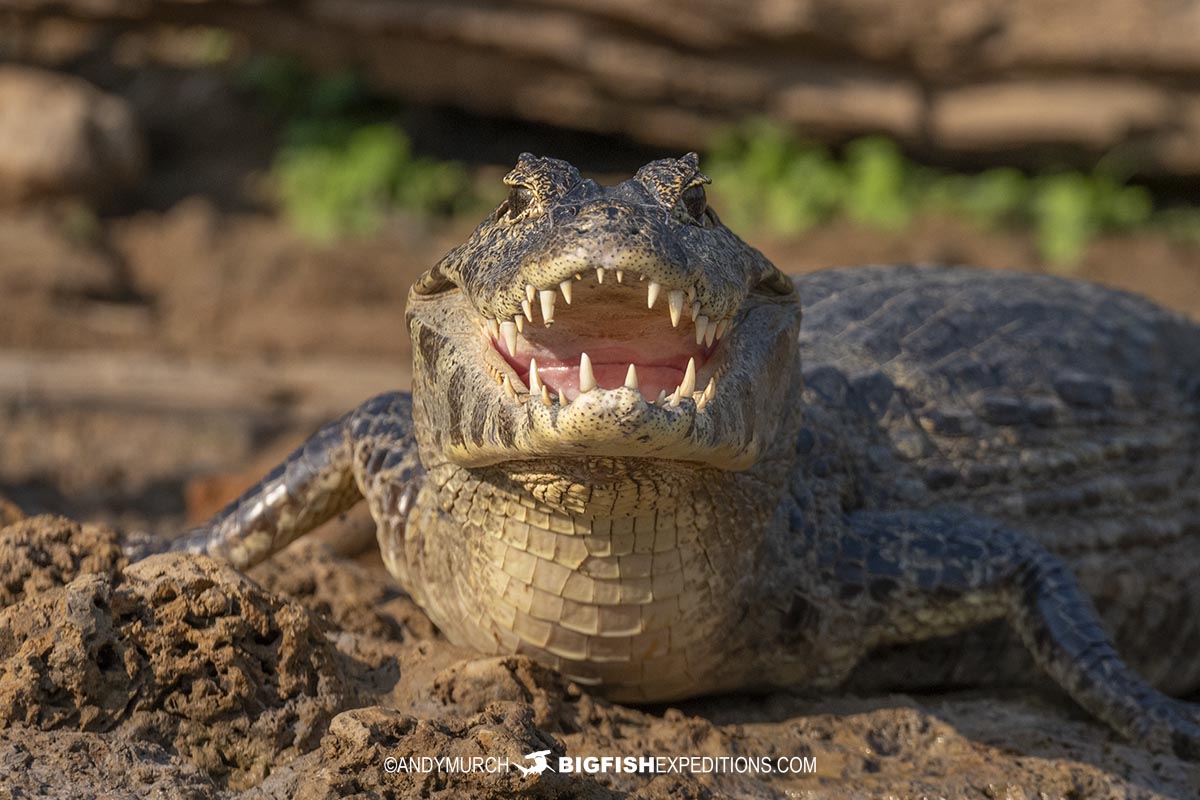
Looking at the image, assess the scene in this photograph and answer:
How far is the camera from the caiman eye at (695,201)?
2.88 metres

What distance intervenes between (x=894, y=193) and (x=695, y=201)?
25.5 feet

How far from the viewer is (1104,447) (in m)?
4.45

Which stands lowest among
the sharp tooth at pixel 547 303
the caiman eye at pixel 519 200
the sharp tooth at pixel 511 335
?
the sharp tooth at pixel 511 335

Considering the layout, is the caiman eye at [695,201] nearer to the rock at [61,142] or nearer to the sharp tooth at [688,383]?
the sharp tooth at [688,383]

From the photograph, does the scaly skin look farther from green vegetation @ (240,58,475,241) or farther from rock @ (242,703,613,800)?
green vegetation @ (240,58,475,241)

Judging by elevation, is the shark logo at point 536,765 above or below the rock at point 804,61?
below

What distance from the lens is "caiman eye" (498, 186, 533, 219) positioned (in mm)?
2857

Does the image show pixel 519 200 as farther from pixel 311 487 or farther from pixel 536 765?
pixel 311 487

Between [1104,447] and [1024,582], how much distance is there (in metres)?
1.03

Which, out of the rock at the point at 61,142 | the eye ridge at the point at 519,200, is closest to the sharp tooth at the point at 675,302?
the eye ridge at the point at 519,200

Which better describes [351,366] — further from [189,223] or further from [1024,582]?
[1024,582]

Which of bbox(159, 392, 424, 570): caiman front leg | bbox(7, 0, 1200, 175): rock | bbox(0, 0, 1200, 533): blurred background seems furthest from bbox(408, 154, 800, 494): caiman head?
bbox(7, 0, 1200, 175): rock

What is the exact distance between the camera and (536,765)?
252cm

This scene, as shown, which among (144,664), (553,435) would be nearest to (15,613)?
(144,664)
